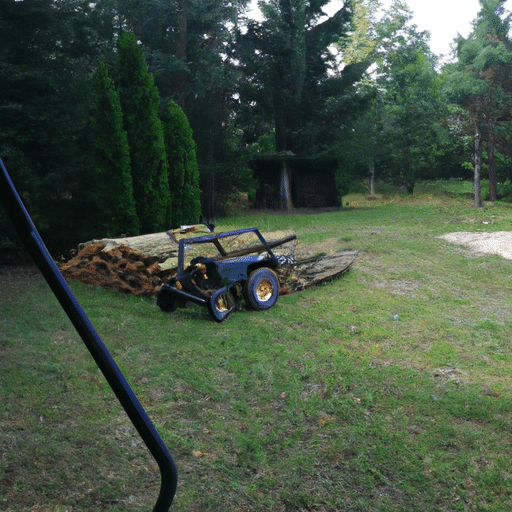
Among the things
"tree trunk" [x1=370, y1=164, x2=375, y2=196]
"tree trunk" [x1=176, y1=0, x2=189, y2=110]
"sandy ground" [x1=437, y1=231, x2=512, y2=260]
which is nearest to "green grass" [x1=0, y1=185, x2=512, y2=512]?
"sandy ground" [x1=437, y1=231, x2=512, y2=260]

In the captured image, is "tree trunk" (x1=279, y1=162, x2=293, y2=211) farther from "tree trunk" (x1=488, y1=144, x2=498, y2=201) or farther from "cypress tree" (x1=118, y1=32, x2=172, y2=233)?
"tree trunk" (x1=488, y1=144, x2=498, y2=201)

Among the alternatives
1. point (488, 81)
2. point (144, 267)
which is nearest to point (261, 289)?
point (144, 267)

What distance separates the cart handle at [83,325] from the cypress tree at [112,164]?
27.8 feet

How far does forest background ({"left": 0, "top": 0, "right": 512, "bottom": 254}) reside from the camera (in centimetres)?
883

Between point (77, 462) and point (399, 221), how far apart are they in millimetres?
10314

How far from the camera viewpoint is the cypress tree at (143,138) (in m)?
9.39

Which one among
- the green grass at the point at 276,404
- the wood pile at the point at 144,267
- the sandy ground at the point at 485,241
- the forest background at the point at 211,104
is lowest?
the green grass at the point at 276,404

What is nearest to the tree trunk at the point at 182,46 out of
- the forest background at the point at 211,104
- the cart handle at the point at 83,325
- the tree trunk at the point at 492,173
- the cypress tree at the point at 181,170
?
the forest background at the point at 211,104

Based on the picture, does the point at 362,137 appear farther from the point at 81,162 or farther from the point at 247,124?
the point at 81,162

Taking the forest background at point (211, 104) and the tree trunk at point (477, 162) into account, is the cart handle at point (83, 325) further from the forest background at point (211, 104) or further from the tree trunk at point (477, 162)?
the tree trunk at point (477, 162)

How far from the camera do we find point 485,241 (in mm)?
9109

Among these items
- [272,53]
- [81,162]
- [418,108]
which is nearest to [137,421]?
[81,162]

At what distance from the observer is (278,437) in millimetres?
3258

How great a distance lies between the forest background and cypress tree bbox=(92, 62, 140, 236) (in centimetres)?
2
